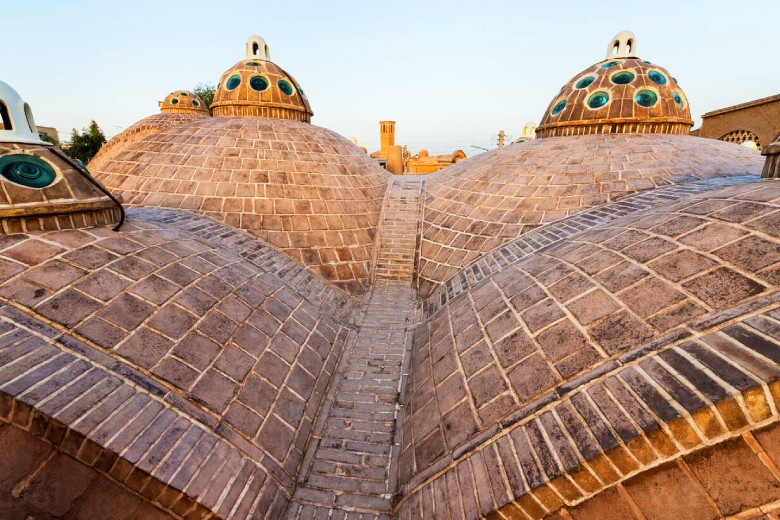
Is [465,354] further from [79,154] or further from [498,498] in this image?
[79,154]

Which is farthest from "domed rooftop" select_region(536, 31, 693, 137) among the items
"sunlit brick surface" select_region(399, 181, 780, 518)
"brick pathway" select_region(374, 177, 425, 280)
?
"sunlit brick surface" select_region(399, 181, 780, 518)

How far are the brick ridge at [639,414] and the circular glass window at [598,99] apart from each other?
9311 millimetres

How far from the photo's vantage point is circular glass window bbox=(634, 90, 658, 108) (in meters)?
9.59

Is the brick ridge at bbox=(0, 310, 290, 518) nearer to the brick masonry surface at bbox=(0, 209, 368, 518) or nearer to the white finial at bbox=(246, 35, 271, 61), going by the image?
the brick masonry surface at bbox=(0, 209, 368, 518)

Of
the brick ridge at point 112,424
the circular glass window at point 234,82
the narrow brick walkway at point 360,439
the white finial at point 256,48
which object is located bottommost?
the narrow brick walkway at point 360,439

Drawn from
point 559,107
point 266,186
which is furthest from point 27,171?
point 559,107

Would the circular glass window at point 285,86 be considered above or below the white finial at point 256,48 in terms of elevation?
below

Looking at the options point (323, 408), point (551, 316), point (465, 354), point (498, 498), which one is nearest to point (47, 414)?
point (323, 408)

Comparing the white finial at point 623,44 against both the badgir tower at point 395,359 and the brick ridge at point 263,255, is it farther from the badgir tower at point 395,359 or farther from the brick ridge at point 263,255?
the brick ridge at point 263,255

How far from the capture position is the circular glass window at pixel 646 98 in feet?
31.5

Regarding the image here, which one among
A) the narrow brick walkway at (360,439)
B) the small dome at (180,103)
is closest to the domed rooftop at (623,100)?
the narrow brick walkway at (360,439)

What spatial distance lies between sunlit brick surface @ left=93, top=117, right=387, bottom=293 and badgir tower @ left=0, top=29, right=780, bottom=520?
6.8 inches

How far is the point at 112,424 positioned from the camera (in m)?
2.80

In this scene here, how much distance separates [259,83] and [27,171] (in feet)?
27.1
